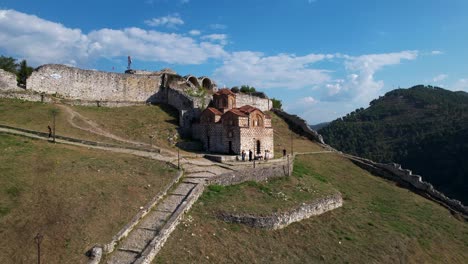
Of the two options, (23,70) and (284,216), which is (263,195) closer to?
(284,216)

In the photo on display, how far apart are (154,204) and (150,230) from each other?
217 centimetres

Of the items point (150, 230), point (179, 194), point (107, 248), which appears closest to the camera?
point (107, 248)

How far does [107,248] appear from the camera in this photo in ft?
43.4

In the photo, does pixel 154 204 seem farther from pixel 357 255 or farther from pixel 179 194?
pixel 357 255

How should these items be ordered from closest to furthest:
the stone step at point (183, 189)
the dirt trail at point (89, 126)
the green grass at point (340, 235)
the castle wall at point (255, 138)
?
→ the green grass at point (340, 235) → the stone step at point (183, 189) → the dirt trail at point (89, 126) → the castle wall at point (255, 138)

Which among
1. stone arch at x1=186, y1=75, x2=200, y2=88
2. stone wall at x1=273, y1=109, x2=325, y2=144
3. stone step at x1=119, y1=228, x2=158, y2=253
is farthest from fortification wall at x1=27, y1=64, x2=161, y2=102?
stone step at x1=119, y1=228, x2=158, y2=253

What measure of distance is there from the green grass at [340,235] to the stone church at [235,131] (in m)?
3.76

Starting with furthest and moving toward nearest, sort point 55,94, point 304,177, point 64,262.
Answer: point 55,94, point 304,177, point 64,262

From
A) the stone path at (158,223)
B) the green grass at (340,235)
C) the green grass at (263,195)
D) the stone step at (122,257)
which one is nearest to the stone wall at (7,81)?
the stone path at (158,223)

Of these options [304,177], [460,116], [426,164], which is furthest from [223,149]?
[460,116]

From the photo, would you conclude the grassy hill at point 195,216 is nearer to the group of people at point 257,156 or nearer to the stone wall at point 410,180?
the group of people at point 257,156

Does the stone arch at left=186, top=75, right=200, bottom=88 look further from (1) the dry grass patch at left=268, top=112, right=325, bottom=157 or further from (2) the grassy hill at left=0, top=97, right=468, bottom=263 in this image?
(2) the grassy hill at left=0, top=97, right=468, bottom=263

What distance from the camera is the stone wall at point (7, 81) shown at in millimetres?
30566

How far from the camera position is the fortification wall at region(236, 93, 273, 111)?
45188 millimetres
